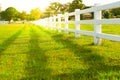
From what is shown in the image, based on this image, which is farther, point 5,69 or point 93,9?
point 93,9

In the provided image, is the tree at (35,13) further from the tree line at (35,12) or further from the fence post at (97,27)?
the fence post at (97,27)

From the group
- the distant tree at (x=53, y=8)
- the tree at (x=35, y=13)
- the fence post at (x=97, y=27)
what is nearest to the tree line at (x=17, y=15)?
the tree at (x=35, y=13)

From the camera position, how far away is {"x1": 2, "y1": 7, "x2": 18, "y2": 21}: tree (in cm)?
15225

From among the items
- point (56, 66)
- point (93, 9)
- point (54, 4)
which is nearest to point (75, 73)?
point (56, 66)

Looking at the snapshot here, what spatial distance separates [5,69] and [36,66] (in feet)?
1.93

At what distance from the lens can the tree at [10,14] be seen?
152m

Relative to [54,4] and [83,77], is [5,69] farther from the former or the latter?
[54,4]

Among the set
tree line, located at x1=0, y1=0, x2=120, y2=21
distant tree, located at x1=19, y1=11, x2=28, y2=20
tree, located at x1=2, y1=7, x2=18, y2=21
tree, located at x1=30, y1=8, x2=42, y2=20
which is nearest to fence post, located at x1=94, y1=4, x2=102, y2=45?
tree line, located at x1=0, y1=0, x2=120, y2=21

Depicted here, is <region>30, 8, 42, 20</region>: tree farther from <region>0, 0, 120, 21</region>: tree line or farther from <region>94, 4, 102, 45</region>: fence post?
<region>94, 4, 102, 45</region>: fence post

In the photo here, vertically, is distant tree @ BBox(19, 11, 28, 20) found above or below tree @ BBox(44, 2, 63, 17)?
below

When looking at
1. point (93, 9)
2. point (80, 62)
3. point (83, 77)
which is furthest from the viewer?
point (93, 9)

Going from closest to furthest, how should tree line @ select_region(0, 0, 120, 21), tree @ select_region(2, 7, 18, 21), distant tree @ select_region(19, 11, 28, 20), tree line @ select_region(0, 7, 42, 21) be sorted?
1. tree line @ select_region(0, 0, 120, 21)
2. tree line @ select_region(0, 7, 42, 21)
3. tree @ select_region(2, 7, 18, 21)
4. distant tree @ select_region(19, 11, 28, 20)

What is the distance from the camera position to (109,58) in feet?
21.6

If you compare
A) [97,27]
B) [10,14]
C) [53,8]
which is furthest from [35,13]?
[97,27]
